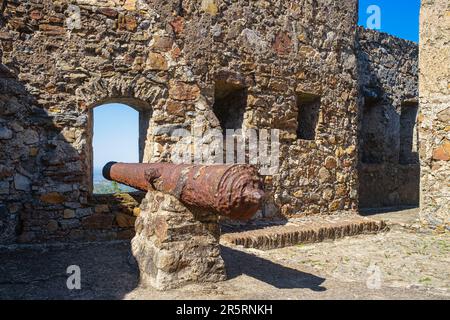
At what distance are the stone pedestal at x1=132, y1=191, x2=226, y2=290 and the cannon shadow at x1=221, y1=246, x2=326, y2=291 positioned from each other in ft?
1.09

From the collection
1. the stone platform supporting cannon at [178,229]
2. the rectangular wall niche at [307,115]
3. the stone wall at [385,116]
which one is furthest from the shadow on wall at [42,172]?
the stone wall at [385,116]

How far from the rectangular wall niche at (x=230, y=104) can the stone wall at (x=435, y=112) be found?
103 inches

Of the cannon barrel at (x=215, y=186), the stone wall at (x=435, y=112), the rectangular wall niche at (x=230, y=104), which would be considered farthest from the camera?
the rectangular wall niche at (x=230, y=104)

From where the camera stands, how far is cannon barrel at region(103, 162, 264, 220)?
8.13 ft

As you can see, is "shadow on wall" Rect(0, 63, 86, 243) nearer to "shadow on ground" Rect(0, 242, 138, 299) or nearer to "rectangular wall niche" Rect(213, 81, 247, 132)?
"shadow on ground" Rect(0, 242, 138, 299)

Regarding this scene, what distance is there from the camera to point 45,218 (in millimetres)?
4738

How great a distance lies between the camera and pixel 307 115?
269 inches

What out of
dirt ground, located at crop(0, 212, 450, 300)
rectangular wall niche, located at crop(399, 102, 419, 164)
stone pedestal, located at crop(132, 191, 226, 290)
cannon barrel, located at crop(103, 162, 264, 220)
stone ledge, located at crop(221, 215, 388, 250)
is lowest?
dirt ground, located at crop(0, 212, 450, 300)

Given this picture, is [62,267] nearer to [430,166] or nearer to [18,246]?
[18,246]

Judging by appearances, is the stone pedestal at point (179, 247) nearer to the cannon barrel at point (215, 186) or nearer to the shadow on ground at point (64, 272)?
the cannon barrel at point (215, 186)

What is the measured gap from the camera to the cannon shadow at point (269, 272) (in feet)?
11.1

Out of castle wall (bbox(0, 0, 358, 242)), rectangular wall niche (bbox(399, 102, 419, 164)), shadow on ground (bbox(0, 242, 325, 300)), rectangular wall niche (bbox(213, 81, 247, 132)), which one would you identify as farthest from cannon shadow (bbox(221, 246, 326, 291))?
rectangular wall niche (bbox(399, 102, 419, 164))

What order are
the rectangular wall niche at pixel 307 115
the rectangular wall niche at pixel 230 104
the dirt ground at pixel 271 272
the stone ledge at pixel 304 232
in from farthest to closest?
the rectangular wall niche at pixel 307 115 → the rectangular wall niche at pixel 230 104 → the stone ledge at pixel 304 232 → the dirt ground at pixel 271 272

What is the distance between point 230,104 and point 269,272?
10.2ft
